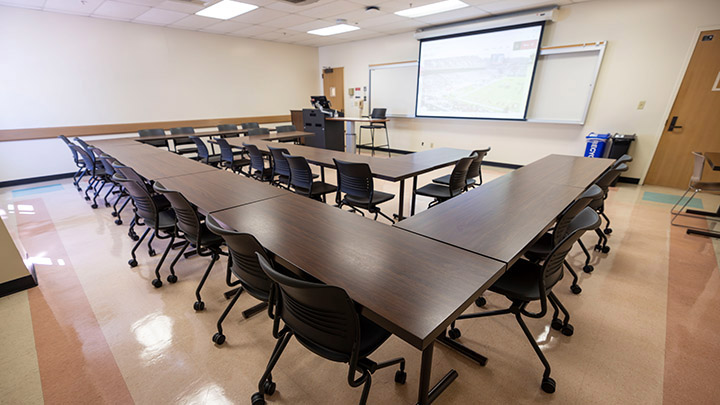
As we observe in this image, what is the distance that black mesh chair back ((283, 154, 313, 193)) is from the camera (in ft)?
10.5

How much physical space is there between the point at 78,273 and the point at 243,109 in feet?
20.7

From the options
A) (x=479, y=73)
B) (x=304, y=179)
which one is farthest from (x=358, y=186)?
(x=479, y=73)

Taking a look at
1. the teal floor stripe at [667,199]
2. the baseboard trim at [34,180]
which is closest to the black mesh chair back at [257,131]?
the baseboard trim at [34,180]

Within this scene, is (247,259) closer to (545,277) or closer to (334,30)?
(545,277)

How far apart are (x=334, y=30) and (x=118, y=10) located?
4147 mm

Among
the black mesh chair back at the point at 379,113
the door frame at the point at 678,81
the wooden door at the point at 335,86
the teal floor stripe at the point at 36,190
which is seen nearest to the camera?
the door frame at the point at 678,81

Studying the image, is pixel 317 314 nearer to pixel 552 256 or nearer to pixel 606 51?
pixel 552 256

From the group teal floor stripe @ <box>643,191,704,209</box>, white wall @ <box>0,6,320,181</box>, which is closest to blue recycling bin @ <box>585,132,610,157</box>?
teal floor stripe @ <box>643,191,704,209</box>

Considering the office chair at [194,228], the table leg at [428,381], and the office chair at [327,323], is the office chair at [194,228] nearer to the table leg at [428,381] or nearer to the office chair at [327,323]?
the office chair at [327,323]

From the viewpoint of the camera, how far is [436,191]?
3334 mm

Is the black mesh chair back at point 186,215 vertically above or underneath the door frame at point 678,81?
underneath

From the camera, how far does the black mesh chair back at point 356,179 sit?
2.83 m

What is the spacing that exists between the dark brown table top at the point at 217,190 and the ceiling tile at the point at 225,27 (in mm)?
4893

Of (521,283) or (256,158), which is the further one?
(256,158)
